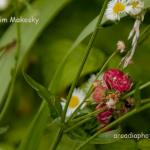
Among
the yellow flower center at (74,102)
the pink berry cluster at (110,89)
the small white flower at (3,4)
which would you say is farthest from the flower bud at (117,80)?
the small white flower at (3,4)

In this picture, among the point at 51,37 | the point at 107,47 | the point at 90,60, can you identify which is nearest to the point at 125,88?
the point at 90,60

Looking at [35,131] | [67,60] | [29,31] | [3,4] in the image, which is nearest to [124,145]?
[35,131]

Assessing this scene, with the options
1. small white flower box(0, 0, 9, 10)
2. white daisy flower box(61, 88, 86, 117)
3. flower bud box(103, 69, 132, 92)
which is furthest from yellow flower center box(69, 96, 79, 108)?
small white flower box(0, 0, 9, 10)

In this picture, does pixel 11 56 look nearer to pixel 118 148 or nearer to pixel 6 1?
pixel 6 1

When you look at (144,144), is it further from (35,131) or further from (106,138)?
(35,131)

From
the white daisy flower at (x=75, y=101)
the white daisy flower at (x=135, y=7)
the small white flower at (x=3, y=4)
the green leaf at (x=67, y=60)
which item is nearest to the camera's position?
the white daisy flower at (x=135, y=7)

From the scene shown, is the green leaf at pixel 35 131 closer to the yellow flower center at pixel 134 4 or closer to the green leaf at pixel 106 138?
the green leaf at pixel 106 138

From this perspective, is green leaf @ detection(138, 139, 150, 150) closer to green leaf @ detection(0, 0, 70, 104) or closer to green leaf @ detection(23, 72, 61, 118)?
green leaf @ detection(23, 72, 61, 118)
